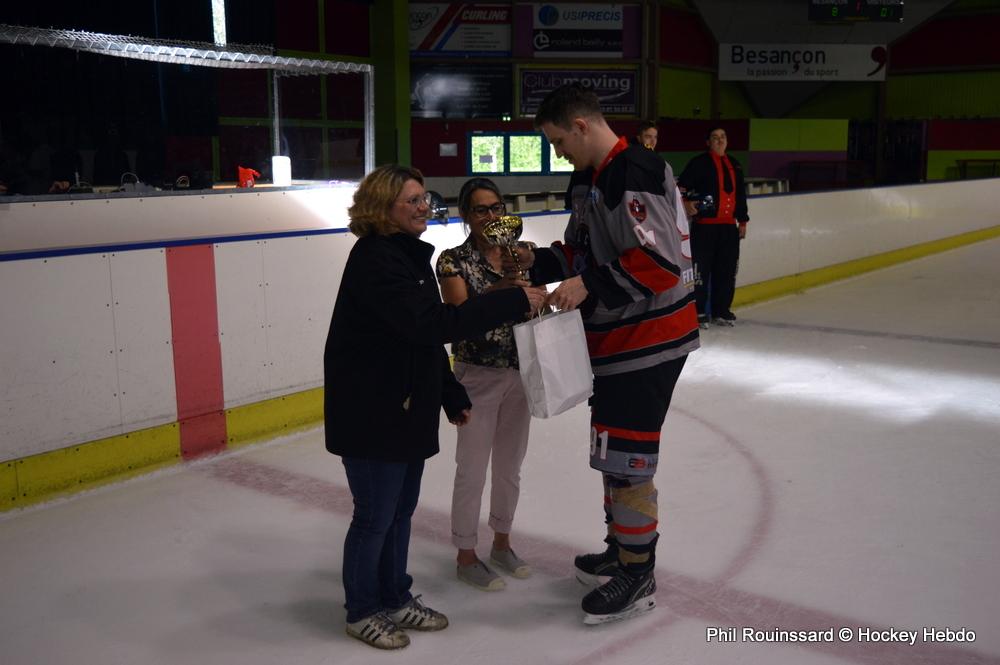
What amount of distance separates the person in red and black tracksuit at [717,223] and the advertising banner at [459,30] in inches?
472

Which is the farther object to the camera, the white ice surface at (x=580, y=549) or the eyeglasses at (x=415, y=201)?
the white ice surface at (x=580, y=549)

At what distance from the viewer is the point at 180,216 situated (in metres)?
6.91

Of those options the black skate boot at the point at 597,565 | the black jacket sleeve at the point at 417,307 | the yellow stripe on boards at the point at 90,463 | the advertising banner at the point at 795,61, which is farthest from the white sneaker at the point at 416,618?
the advertising banner at the point at 795,61

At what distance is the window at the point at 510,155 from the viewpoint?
18.6 meters

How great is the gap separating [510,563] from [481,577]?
143mm

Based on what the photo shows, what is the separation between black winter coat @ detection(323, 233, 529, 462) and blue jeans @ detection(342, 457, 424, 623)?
0.07 metres

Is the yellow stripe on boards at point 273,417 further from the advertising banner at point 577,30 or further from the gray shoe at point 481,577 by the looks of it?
the advertising banner at point 577,30

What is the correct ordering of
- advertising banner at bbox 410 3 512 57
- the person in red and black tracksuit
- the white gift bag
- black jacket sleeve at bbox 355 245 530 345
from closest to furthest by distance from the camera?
1. black jacket sleeve at bbox 355 245 530 345
2. the white gift bag
3. the person in red and black tracksuit
4. advertising banner at bbox 410 3 512 57

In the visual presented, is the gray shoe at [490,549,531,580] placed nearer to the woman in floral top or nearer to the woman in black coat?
the woman in floral top

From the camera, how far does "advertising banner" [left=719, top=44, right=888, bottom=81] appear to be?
21438 mm

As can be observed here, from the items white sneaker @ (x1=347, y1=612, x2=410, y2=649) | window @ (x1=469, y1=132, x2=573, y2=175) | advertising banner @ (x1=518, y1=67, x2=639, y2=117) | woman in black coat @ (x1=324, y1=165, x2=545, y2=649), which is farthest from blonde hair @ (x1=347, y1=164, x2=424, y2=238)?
advertising banner @ (x1=518, y1=67, x2=639, y2=117)

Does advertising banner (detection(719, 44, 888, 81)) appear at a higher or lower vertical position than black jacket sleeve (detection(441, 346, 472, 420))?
higher

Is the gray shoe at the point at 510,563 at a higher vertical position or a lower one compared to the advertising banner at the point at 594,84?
lower

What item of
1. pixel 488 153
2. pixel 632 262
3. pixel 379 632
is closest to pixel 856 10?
pixel 488 153
